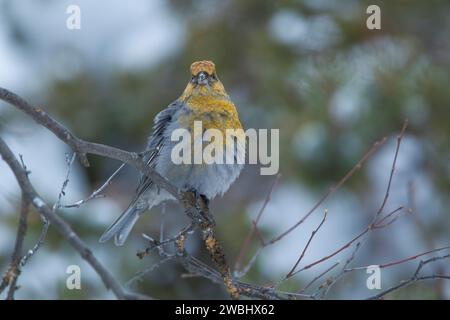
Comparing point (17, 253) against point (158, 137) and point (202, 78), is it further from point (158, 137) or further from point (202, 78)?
point (158, 137)

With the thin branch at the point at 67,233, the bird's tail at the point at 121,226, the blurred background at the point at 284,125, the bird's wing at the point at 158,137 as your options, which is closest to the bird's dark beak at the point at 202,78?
the bird's wing at the point at 158,137

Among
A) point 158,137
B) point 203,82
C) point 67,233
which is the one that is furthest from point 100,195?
point 158,137

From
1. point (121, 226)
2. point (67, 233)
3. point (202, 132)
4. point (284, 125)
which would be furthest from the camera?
point (284, 125)

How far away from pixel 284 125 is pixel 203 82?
3.02 metres

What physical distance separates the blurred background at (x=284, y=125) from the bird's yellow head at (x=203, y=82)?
7.12 ft

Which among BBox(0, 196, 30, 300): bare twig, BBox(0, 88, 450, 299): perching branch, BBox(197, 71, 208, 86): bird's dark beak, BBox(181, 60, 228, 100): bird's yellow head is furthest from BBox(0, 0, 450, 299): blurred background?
BBox(0, 196, 30, 300): bare twig

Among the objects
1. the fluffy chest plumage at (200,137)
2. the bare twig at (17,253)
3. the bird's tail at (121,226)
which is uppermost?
the fluffy chest plumage at (200,137)

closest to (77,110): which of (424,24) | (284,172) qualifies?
(284,172)

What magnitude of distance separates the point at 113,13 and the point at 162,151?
195 inches

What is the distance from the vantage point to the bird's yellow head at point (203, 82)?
3802 millimetres

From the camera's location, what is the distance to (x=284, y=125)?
683cm

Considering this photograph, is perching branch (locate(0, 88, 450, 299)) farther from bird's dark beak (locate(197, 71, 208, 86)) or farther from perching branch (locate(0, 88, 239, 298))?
bird's dark beak (locate(197, 71, 208, 86))

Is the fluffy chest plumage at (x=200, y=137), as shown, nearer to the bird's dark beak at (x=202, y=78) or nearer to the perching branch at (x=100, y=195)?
the bird's dark beak at (x=202, y=78)

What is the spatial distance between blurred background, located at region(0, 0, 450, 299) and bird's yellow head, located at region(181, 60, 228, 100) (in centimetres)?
217
